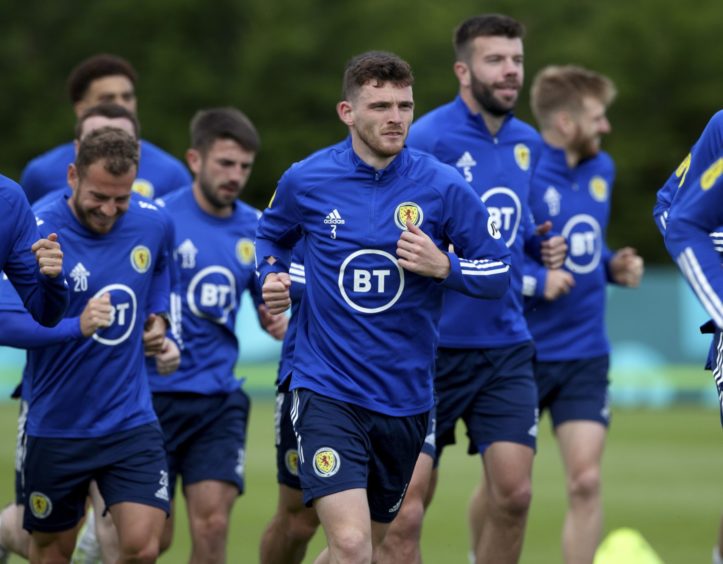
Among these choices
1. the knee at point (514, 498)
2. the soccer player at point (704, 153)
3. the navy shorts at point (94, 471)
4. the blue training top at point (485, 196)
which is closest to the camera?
the soccer player at point (704, 153)

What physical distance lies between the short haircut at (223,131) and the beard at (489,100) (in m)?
1.30

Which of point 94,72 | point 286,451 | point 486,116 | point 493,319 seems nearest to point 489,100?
point 486,116

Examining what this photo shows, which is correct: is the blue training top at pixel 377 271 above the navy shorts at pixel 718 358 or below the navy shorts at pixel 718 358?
above

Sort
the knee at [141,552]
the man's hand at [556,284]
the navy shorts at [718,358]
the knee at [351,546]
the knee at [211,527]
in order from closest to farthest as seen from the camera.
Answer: the knee at [351,546], the navy shorts at [718,358], the knee at [141,552], the knee at [211,527], the man's hand at [556,284]

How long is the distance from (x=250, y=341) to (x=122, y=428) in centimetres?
1275

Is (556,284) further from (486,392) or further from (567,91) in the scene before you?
(567,91)

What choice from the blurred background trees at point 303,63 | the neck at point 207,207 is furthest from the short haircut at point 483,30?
the blurred background trees at point 303,63

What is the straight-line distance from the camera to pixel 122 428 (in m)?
7.53

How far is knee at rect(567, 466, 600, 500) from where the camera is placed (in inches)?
354

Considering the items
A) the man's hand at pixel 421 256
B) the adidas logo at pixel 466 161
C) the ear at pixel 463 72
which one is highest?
the ear at pixel 463 72

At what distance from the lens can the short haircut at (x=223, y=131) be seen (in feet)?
29.3

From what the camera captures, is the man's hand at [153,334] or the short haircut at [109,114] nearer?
the man's hand at [153,334]

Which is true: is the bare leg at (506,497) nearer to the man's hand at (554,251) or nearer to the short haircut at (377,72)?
the man's hand at (554,251)

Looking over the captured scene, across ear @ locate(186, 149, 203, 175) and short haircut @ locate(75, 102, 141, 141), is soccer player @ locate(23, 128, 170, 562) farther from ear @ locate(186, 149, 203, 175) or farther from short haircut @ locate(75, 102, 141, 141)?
ear @ locate(186, 149, 203, 175)
